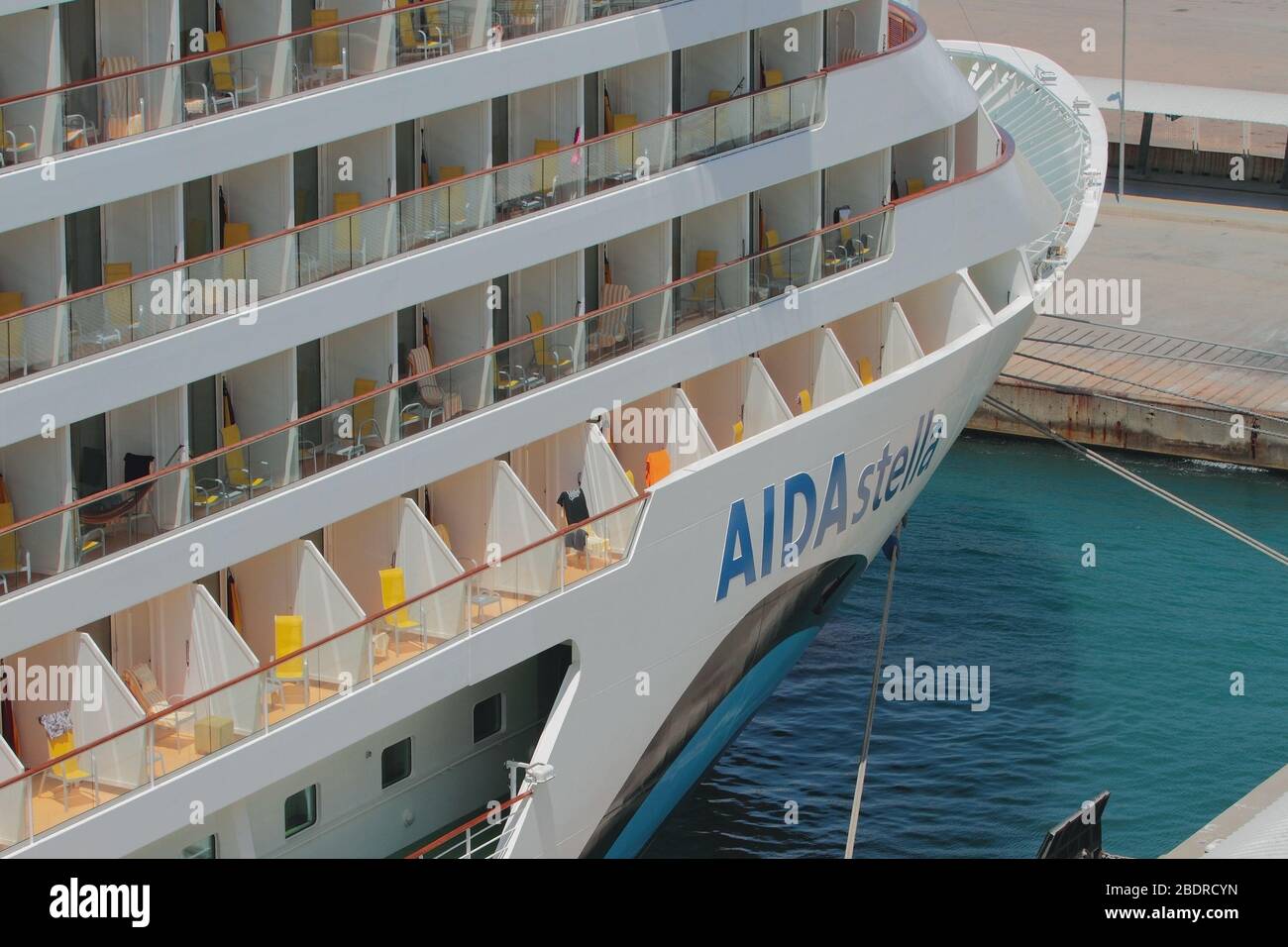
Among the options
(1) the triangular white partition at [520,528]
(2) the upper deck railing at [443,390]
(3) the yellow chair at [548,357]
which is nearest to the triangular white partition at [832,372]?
(2) the upper deck railing at [443,390]

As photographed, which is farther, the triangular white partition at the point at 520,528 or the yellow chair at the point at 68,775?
the triangular white partition at the point at 520,528

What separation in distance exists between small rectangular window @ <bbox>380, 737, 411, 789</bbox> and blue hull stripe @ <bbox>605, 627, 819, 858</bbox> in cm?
259

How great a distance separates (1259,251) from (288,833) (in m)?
34.4

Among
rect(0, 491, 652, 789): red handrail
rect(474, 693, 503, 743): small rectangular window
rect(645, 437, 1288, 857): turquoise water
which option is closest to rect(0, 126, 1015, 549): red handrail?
rect(0, 491, 652, 789): red handrail

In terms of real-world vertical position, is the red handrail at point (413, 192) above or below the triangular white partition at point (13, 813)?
above

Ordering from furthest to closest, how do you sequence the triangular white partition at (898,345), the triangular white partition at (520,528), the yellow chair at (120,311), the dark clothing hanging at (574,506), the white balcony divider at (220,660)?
the triangular white partition at (898,345), the dark clothing hanging at (574,506), the triangular white partition at (520,528), the white balcony divider at (220,660), the yellow chair at (120,311)

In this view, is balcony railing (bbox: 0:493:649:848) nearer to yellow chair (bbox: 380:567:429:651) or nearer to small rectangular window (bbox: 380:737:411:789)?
yellow chair (bbox: 380:567:429:651)

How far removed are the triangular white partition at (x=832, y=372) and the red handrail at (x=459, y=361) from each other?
3.87 feet

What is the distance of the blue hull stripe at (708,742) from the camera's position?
69.8ft

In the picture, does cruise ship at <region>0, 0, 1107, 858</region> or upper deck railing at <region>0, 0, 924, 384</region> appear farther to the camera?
cruise ship at <region>0, 0, 1107, 858</region>

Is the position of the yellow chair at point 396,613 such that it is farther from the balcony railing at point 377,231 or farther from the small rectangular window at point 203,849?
the balcony railing at point 377,231

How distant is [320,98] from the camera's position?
56.8ft

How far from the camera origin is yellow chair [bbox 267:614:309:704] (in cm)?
1675

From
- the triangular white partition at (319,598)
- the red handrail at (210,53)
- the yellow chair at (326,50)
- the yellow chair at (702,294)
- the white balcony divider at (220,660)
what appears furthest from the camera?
the yellow chair at (702,294)
